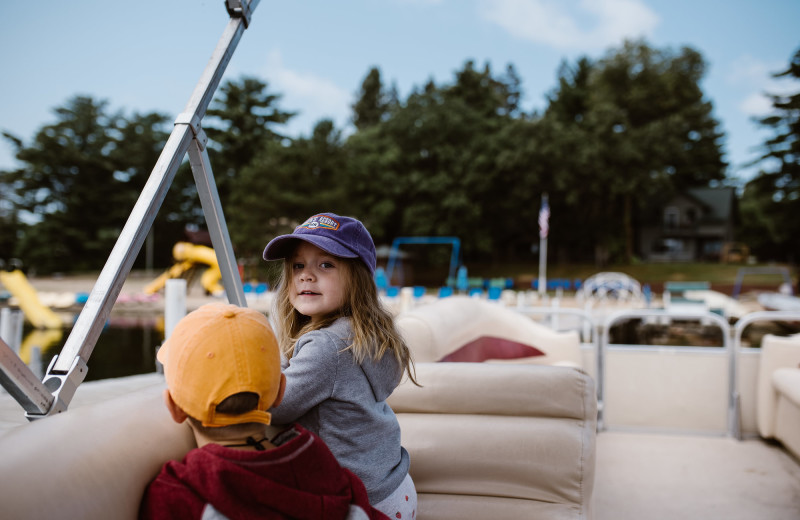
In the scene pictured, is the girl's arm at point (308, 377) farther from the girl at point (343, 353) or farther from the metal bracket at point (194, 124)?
the metal bracket at point (194, 124)

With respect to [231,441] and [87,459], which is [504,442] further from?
[87,459]

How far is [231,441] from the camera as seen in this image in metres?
0.99

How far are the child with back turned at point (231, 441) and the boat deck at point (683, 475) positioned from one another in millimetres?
1788

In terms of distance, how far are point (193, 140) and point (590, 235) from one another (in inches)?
1326

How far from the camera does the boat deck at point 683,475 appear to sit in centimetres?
281

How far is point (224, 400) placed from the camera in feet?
3.13

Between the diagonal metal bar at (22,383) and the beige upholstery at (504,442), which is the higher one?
the diagonal metal bar at (22,383)

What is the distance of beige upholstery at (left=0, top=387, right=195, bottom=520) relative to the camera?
777mm

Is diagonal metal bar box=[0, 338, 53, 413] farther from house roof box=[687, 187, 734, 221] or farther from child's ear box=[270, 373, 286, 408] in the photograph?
house roof box=[687, 187, 734, 221]

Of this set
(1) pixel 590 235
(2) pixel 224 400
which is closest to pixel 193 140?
(2) pixel 224 400

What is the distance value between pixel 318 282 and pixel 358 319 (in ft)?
0.46

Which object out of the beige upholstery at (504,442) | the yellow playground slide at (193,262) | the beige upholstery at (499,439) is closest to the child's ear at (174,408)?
the beige upholstery at (499,439)

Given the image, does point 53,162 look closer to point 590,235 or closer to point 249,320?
point 590,235

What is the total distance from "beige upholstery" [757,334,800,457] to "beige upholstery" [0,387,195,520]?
371cm
